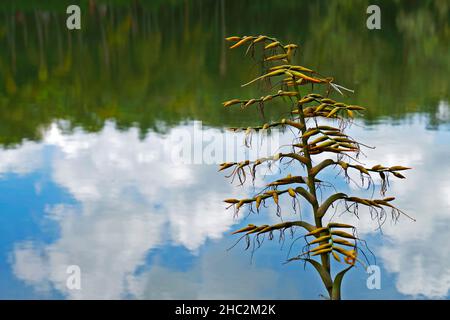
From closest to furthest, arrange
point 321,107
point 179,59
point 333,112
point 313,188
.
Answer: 1. point 333,112
2. point 321,107
3. point 313,188
4. point 179,59

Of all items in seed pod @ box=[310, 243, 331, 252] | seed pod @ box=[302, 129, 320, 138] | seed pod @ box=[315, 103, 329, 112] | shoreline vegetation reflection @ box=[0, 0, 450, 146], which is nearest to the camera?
seed pod @ box=[310, 243, 331, 252]

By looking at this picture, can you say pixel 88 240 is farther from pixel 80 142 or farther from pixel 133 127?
pixel 133 127

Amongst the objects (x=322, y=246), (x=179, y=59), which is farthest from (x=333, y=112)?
(x=179, y=59)

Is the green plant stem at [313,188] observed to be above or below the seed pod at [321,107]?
below

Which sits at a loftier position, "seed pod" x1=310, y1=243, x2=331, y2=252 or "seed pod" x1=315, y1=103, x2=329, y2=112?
"seed pod" x1=315, y1=103, x2=329, y2=112

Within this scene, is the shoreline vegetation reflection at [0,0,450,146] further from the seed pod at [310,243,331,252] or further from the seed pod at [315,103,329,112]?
the seed pod at [310,243,331,252]

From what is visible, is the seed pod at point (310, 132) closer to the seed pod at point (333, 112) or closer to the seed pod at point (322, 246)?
the seed pod at point (333, 112)

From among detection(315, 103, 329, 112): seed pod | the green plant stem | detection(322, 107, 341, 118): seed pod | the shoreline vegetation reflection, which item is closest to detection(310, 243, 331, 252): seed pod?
the green plant stem

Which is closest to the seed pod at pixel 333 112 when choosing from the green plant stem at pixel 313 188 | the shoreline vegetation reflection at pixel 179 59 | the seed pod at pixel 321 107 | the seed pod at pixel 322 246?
the seed pod at pixel 321 107

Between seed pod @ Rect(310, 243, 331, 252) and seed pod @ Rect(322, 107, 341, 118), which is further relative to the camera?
seed pod @ Rect(322, 107, 341, 118)

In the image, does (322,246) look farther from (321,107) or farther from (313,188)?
(321,107)

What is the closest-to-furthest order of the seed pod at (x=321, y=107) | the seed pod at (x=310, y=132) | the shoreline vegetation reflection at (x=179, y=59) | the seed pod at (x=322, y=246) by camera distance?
the seed pod at (x=322, y=246)
the seed pod at (x=310, y=132)
the seed pod at (x=321, y=107)
the shoreline vegetation reflection at (x=179, y=59)

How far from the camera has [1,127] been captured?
32.5 metres

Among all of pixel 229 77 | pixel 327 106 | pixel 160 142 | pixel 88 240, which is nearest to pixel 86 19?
pixel 229 77
